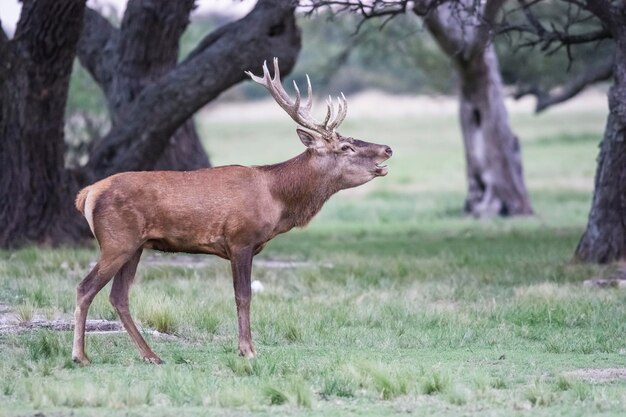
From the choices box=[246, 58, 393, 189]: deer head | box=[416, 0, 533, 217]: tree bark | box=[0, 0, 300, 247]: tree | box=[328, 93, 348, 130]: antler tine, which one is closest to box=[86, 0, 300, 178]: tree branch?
box=[0, 0, 300, 247]: tree

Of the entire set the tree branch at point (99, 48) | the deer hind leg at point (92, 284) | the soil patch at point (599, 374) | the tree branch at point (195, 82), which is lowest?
the soil patch at point (599, 374)

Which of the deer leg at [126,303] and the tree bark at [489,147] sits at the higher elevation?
the tree bark at [489,147]

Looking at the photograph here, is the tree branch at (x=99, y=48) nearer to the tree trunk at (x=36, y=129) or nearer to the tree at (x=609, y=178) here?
the tree trunk at (x=36, y=129)

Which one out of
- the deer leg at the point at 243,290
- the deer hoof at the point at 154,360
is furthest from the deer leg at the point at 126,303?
the deer leg at the point at 243,290

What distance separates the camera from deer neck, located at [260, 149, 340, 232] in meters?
10.7

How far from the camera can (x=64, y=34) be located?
1677 centimetres

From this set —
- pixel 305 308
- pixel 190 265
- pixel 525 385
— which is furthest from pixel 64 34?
pixel 525 385

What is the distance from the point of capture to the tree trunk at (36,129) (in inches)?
663

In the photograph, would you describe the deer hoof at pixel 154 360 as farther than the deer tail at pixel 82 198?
No

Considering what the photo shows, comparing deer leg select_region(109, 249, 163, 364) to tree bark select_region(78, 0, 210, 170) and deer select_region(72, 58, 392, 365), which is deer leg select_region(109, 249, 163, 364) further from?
tree bark select_region(78, 0, 210, 170)

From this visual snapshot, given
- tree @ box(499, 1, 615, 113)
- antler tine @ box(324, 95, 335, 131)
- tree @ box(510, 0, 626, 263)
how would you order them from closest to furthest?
antler tine @ box(324, 95, 335, 131)
tree @ box(510, 0, 626, 263)
tree @ box(499, 1, 615, 113)

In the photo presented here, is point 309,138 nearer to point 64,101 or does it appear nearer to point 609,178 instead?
point 609,178

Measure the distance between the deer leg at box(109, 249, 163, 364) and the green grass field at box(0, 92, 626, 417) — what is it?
0.40 feet

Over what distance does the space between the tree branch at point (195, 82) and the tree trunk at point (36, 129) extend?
35.7 inches
